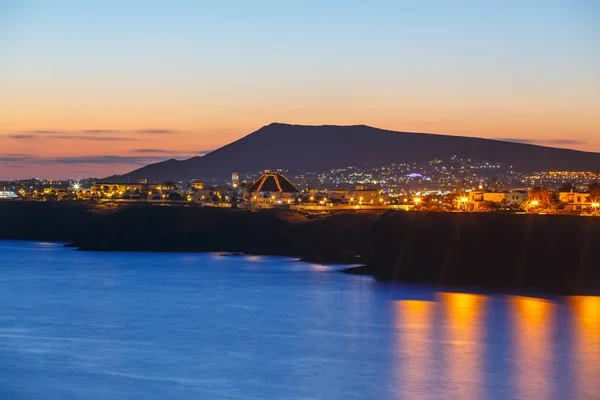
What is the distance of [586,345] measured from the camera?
1133 inches

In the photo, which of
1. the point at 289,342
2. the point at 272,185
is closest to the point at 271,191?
the point at 272,185

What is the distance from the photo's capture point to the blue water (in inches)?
944

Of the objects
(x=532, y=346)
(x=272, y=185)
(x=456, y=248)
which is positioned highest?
(x=272, y=185)

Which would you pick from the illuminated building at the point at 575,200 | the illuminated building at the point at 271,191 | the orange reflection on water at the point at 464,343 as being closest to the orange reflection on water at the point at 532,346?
the orange reflection on water at the point at 464,343

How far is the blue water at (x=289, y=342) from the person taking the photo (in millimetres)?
23969

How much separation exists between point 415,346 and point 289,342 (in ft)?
12.7

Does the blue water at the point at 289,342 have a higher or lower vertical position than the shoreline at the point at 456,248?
lower

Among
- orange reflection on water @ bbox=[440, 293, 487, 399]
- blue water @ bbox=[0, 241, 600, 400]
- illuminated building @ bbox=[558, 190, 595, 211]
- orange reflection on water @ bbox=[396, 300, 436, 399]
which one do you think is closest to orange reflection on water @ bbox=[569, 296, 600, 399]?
blue water @ bbox=[0, 241, 600, 400]

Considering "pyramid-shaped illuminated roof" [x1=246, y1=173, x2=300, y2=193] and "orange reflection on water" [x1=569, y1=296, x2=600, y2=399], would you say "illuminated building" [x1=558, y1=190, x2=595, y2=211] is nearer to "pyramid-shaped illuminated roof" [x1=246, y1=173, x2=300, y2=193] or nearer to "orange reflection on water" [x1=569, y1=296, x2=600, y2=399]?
"orange reflection on water" [x1=569, y1=296, x2=600, y2=399]

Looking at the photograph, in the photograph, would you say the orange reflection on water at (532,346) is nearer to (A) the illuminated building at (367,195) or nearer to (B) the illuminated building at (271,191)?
(A) the illuminated building at (367,195)

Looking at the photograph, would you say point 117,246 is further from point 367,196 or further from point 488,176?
point 488,176

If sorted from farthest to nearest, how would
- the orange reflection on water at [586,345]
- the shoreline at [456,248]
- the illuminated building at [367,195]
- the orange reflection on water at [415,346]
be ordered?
the illuminated building at [367,195], the shoreline at [456,248], the orange reflection on water at [415,346], the orange reflection on water at [586,345]

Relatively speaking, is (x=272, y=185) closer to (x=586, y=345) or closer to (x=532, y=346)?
(x=532, y=346)

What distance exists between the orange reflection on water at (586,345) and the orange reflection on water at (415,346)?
3720 millimetres
